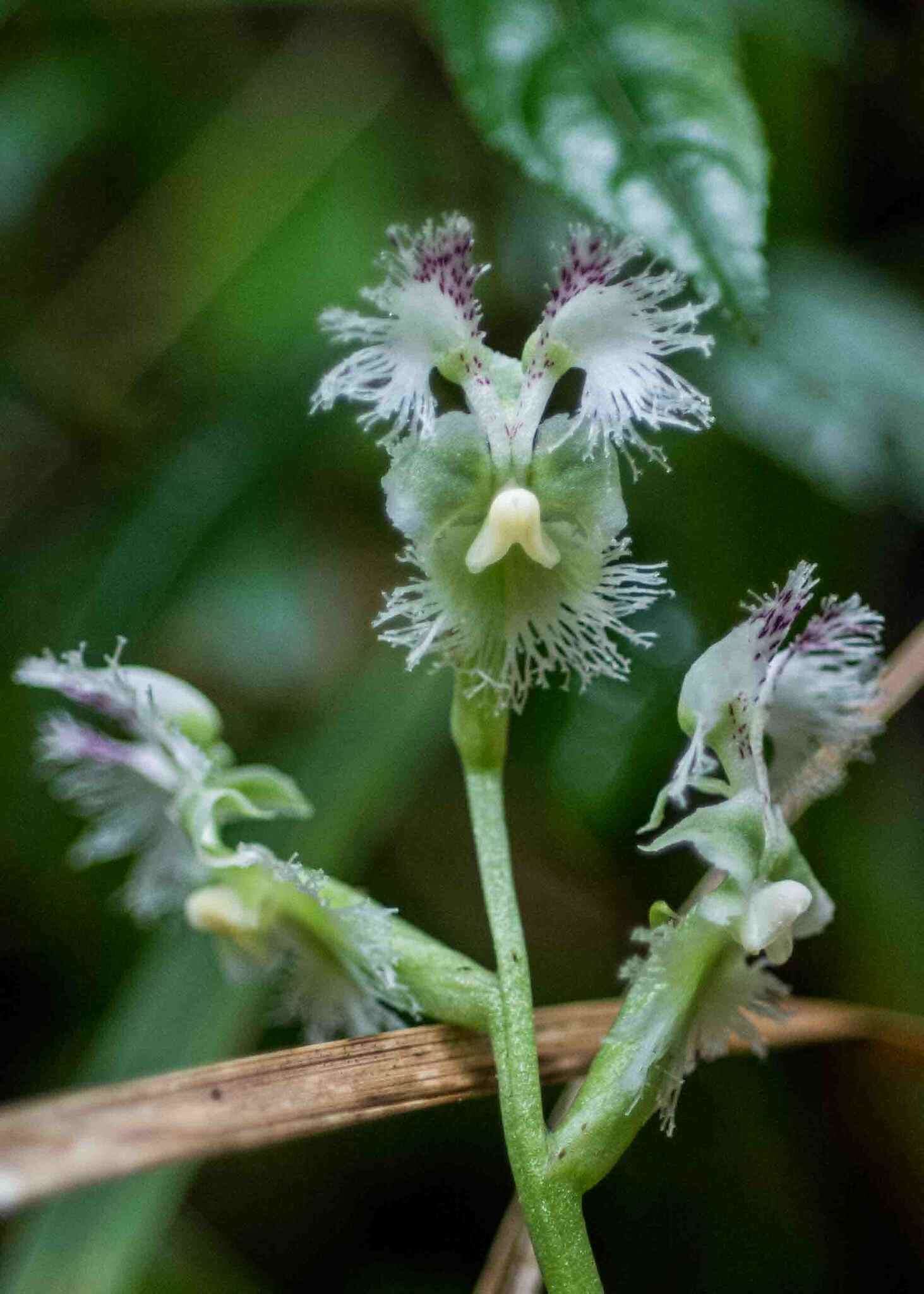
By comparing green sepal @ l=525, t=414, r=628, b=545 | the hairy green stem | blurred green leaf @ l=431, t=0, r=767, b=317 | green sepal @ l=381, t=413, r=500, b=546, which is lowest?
the hairy green stem

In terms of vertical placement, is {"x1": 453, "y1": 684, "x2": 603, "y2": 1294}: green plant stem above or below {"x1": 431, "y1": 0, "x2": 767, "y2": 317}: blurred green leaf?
below

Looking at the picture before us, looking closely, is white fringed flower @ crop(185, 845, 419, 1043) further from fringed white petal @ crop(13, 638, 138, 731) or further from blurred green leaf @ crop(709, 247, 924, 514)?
blurred green leaf @ crop(709, 247, 924, 514)

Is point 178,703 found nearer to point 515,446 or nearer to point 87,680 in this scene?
point 87,680

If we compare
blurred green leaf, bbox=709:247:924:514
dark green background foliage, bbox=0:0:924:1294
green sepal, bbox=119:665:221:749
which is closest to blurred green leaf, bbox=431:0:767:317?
dark green background foliage, bbox=0:0:924:1294

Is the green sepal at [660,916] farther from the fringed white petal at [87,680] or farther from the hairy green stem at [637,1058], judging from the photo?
the fringed white petal at [87,680]

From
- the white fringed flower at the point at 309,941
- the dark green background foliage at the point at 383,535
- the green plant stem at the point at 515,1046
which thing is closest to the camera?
the green plant stem at the point at 515,1046

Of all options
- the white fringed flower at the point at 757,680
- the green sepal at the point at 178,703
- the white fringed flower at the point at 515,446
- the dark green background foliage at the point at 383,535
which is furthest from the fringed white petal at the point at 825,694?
the green sepal at the point at 178,703

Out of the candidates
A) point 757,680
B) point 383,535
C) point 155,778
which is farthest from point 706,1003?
point 383,535
